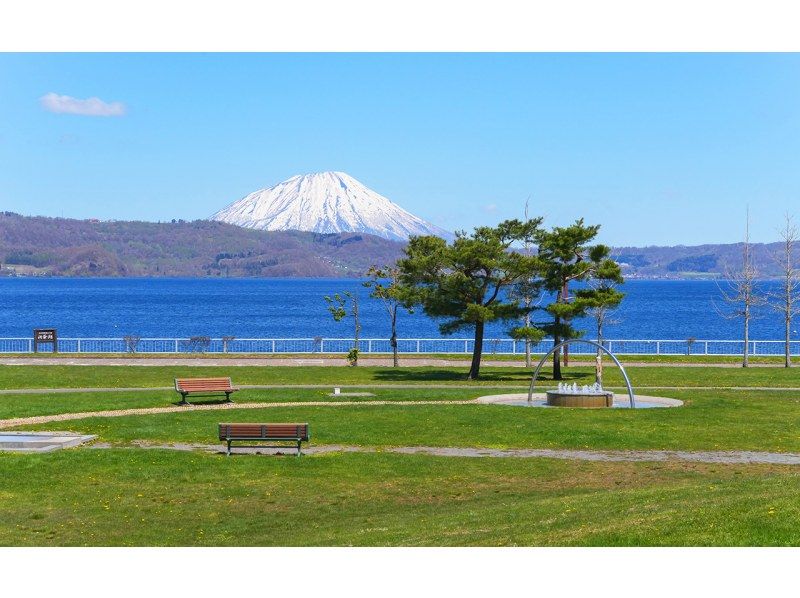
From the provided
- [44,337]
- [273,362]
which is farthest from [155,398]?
[44,337]

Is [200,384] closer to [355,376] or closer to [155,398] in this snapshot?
[155,398]

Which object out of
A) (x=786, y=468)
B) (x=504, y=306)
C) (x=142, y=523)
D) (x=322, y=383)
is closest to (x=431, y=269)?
(x=504, y=306)

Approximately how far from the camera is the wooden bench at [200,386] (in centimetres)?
2992

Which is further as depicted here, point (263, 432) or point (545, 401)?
point (545, 401)

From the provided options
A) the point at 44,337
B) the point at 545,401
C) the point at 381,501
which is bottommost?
the point at 381,501

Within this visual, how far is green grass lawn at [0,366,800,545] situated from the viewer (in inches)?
547

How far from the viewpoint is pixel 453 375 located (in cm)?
4228

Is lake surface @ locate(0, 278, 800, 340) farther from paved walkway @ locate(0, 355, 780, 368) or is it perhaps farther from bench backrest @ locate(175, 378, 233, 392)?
bench backrest @ locate(175, 378, 233, 392)

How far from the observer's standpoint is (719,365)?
47219 millimetres

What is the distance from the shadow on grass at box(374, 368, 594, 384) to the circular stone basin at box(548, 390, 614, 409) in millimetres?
9585

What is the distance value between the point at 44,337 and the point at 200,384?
23.5 metres

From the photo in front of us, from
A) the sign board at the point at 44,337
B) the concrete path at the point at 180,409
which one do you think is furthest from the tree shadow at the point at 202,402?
the sign board at the point at 44,337

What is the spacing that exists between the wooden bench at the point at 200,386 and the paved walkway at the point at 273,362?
14.1 meters

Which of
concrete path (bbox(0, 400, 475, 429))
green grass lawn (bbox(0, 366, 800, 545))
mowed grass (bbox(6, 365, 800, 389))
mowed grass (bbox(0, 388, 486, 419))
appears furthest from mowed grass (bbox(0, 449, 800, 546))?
mowed grass (bbox(6, 365, 800, 389))
